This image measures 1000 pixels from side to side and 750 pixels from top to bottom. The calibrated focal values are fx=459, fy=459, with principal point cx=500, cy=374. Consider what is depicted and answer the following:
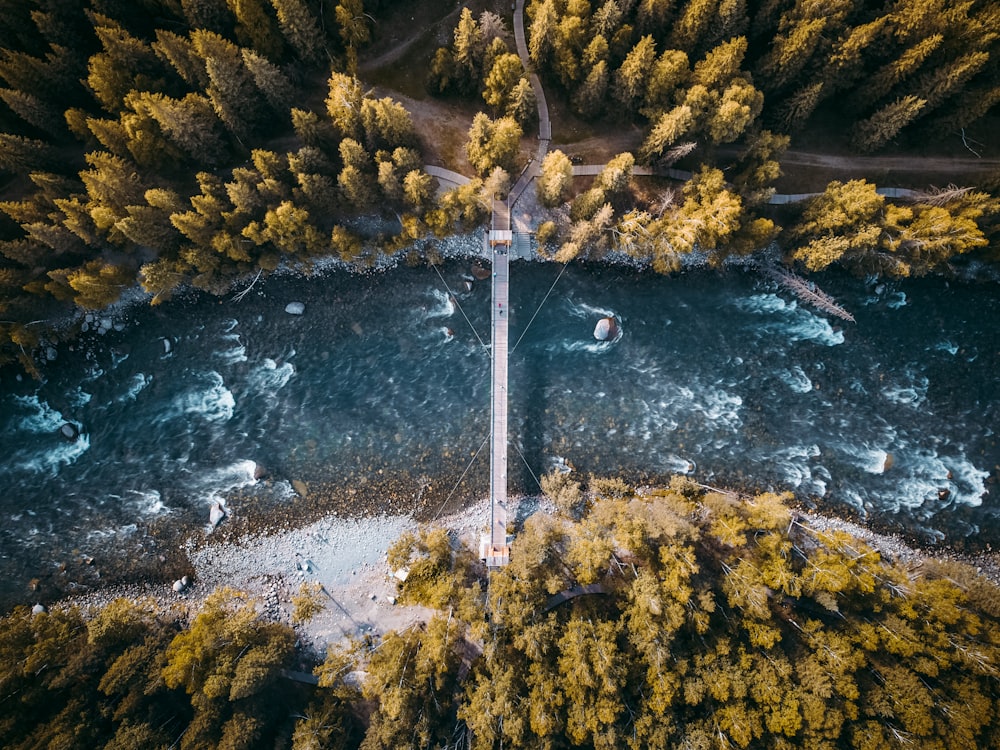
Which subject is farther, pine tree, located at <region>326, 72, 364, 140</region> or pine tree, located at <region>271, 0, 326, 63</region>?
pine tree, located at <region>326, 72, 364, 140</region>

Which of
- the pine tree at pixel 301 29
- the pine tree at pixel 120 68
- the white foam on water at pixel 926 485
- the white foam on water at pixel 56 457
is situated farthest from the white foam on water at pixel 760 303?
the white foam on water at pixel 56 457

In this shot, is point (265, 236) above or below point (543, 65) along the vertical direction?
below

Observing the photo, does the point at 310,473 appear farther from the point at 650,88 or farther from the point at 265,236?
the point at 650,88

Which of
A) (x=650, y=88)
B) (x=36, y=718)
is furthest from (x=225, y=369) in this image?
(x=650, y=88)

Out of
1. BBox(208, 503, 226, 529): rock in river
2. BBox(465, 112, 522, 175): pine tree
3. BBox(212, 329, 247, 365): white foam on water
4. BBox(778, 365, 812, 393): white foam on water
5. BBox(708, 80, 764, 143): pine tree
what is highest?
BBox(708, 80, 764, 143): pine tree

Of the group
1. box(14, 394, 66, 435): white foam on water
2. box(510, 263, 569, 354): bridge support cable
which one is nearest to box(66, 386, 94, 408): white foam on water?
box(14, 394, 66, 435): white foam on water

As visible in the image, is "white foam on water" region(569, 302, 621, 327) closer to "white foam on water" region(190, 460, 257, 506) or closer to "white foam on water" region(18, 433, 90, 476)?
"white foam on water" region(190, 460, 257, 506)

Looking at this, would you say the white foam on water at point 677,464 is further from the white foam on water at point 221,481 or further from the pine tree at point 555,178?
the white foam on water at point 221,481

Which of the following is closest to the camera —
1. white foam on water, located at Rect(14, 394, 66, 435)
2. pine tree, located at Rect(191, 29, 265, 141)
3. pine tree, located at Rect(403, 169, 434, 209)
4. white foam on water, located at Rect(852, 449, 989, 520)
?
pine tree, located at Rect(191, 29, 265, 141)
